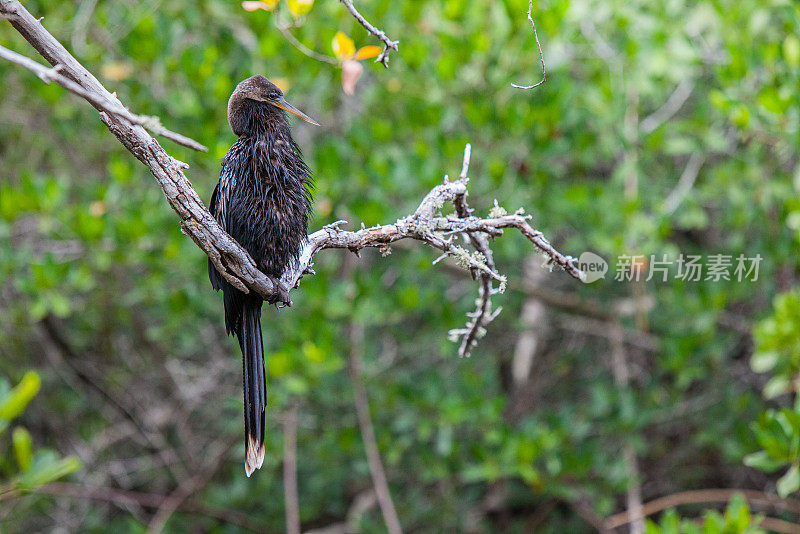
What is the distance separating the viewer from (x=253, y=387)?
165 centimetres

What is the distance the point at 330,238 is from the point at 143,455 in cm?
380

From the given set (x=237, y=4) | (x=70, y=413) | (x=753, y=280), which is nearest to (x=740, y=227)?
(x=753, y=280)

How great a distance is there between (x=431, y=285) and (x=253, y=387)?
2257 mm

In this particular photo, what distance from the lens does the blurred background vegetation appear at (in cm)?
312

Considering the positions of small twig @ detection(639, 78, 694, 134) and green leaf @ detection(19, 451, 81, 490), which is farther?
small twig @ detection(639, 78, 694, 134)

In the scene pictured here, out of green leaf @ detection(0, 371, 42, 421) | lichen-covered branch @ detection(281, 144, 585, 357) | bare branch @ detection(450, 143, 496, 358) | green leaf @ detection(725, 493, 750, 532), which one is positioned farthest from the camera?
green leaf @ detection(725, 493, 750, 532)

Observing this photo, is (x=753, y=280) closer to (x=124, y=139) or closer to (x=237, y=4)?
(x=237, y=4)

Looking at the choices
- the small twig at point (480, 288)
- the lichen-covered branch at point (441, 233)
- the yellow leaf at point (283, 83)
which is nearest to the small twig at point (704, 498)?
the small twig at point (480, 288)

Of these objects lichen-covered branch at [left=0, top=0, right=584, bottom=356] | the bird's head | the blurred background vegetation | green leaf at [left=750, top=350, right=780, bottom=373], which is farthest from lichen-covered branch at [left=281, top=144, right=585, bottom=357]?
green leaf at [left=750, top=350, right=780, bottom=373]

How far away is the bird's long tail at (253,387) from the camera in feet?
5.24

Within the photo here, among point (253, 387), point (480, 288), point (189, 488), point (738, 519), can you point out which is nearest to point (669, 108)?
point (738, 519)

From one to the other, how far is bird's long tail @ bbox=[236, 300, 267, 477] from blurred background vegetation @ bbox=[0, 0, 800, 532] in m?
0.84

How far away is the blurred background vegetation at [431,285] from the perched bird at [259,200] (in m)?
0.90

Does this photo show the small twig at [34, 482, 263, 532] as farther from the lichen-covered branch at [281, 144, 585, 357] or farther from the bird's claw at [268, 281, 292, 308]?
the lichen-covered branch at [281, 144, 585, 357]
